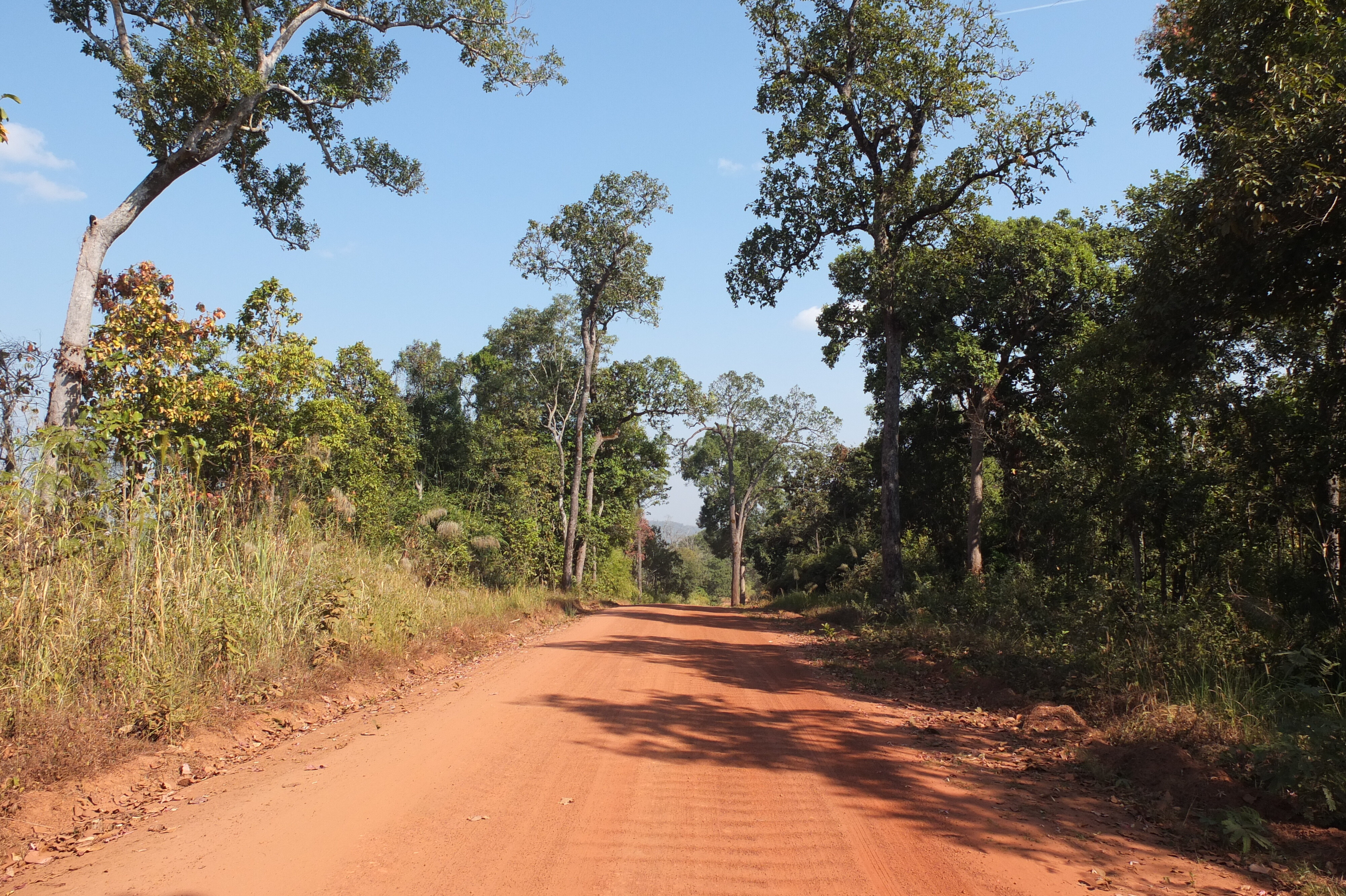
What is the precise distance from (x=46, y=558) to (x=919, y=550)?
64.6 ft

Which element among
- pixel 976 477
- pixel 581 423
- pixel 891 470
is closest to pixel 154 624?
pixel 891 470

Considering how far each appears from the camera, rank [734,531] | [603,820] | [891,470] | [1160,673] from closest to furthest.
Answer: [603,820]
[1160,673]
[891,470]
[734,531]

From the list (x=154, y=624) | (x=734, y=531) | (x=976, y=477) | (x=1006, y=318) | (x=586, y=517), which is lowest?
(x=154, y=624)

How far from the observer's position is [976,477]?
808 inches

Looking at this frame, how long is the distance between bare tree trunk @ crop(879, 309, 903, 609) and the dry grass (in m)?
9.52

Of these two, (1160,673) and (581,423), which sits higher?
(581,423)

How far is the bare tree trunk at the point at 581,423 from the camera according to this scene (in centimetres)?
2817

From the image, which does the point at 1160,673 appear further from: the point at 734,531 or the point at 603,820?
the point at 734,531

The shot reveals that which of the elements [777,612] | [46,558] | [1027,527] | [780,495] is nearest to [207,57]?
[46,558]

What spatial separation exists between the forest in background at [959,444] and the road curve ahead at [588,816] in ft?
5.99

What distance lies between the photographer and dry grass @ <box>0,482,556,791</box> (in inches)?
216

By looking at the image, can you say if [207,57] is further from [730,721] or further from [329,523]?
[730,721]

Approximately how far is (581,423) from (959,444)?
1314 centimetres

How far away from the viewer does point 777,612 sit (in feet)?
85.3
